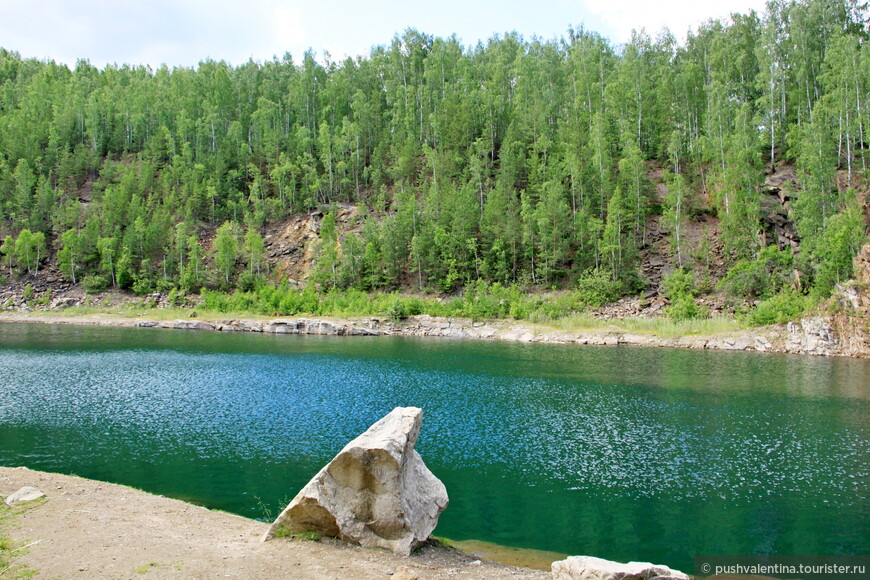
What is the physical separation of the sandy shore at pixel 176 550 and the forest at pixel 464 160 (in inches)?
2071

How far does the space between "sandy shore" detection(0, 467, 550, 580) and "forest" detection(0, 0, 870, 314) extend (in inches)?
2071

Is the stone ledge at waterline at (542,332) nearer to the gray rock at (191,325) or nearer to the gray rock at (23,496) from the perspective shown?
the gray rock at (191,325)

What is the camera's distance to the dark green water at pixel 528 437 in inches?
541

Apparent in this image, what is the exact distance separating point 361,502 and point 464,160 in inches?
3087

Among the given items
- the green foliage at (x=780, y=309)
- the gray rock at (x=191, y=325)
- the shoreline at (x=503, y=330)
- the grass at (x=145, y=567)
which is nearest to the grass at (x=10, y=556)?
the grass at (x=145, y=567)

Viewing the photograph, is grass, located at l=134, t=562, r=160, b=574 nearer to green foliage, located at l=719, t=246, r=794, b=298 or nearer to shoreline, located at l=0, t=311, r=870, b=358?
shoreline, located at l=0, t=311, r=870, b=358

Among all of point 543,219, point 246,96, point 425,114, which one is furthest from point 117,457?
point 246,96

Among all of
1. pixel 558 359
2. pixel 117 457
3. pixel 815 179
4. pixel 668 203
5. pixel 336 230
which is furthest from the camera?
pixel 336 230

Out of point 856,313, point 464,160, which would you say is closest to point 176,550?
point 856,313

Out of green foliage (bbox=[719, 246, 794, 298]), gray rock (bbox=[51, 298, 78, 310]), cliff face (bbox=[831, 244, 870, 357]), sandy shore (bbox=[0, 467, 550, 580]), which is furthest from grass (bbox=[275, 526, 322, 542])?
gray rock (bbox=[51, 298, 78, 310])

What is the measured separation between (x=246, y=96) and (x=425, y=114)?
36.4 m

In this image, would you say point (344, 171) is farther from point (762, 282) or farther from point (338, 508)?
point (338, 508)

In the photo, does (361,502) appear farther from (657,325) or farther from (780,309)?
(780,309)

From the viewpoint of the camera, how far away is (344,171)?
298ft
